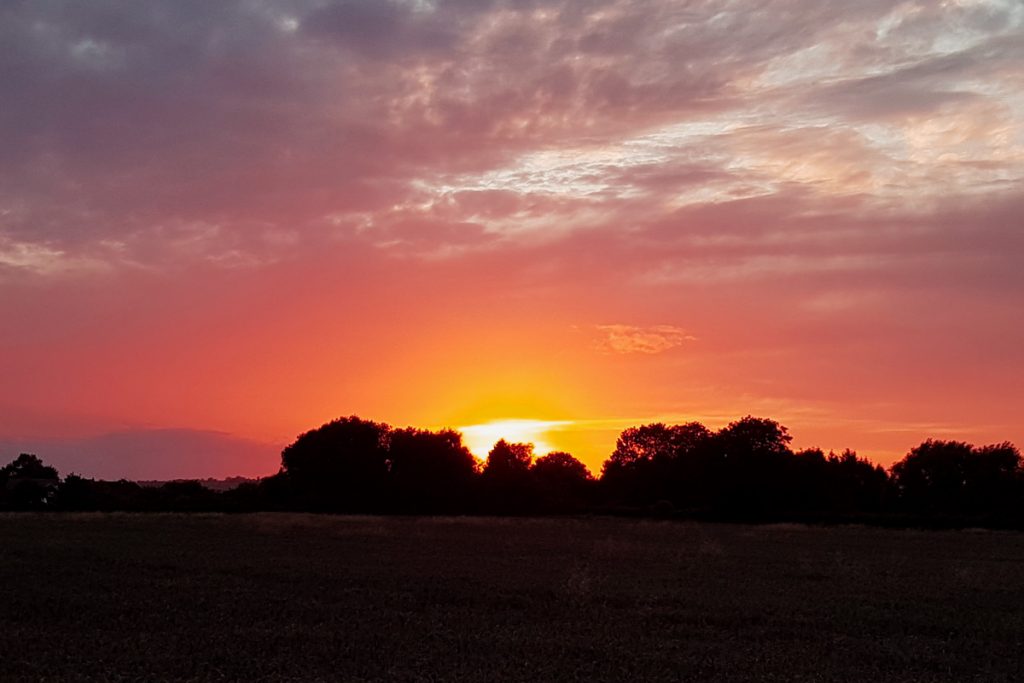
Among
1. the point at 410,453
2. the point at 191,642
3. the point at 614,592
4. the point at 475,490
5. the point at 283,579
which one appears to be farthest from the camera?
the point at 410,453

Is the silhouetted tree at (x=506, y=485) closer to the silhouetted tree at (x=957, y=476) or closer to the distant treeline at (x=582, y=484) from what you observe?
the distant treeline at (x=582, y=484)

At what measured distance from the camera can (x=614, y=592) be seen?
1058 inches

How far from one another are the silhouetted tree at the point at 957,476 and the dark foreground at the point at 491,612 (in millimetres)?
75534

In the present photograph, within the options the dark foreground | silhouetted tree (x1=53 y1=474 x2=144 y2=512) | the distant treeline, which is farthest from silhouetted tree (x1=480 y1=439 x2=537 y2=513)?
the dark foreground

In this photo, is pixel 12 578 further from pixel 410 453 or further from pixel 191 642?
pixel 410 453

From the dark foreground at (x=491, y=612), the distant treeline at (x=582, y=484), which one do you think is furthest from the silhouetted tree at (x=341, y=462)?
the dark foreground at (x=491, y=612)

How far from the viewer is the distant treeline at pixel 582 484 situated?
88.3 metres

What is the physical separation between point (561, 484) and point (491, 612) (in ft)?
318

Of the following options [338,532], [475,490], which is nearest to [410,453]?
[475,490]

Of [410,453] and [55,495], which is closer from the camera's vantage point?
[55,495]

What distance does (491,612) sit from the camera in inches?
896

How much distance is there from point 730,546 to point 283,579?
27234 mm

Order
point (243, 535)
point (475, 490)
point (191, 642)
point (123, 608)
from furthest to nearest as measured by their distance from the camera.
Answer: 1. point (475, 490)
2. point (243, 535)
3. point (123, 608)
4. point (191, 642)

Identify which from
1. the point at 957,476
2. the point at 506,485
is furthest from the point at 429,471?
the point at 957,476
